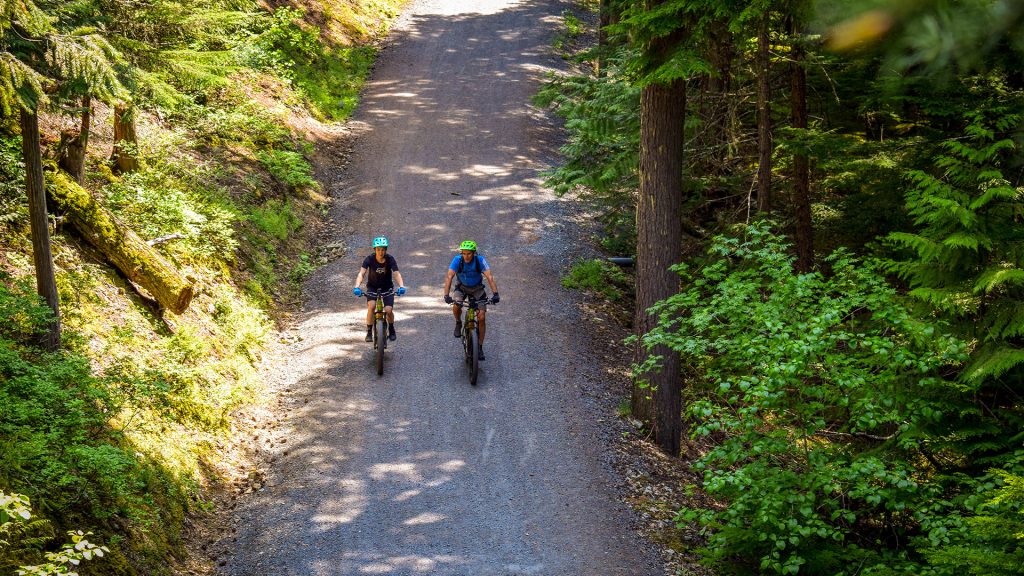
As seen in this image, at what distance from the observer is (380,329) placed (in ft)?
38.8

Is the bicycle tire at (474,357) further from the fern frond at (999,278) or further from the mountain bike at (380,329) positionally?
the fern frond at (999,278)

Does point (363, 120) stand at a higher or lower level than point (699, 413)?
higher

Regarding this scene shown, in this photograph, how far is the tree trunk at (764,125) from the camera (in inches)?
490

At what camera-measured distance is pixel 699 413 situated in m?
6.98

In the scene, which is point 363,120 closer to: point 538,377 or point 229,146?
point 229,146

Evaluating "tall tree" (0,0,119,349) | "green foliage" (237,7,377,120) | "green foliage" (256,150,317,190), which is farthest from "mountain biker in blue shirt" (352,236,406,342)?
"green foliage" (237,7,377,120)

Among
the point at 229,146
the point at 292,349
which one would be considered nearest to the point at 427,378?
the point at 292,349

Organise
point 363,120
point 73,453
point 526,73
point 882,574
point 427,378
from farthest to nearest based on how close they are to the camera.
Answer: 1. point 526,73
2. point 363,120
3. point 427,378
4. point 73,453
5. point 882,574

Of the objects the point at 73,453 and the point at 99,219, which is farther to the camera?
the point at 99,219

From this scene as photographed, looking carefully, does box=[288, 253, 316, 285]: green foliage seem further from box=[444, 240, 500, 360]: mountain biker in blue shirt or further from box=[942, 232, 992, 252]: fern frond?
box=[942, 232, 992, 252]: fern frond

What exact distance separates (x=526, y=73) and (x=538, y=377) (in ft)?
60.8

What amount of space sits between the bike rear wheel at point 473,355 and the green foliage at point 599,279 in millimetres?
4535

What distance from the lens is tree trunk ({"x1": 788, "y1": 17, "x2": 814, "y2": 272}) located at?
12.8m

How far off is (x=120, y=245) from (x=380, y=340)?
4.24 m
